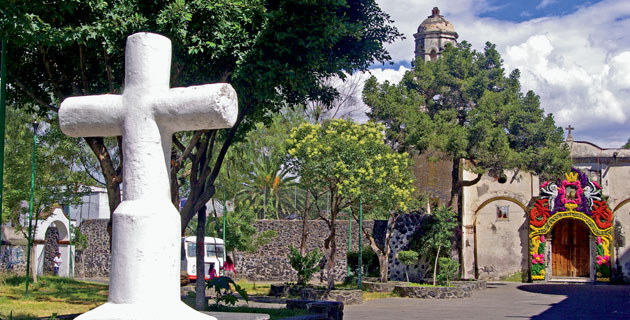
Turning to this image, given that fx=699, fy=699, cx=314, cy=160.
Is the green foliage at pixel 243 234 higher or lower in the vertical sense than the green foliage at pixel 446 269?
higher

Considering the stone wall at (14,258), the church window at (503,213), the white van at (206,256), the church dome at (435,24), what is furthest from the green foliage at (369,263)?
the church dome at (435,24)

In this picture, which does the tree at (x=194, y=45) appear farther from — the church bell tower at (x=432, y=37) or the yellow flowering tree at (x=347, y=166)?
the church bell tower at (x=432, y=37)

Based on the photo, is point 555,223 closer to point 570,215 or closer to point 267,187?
point 570,215

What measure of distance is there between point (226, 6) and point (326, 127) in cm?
1134

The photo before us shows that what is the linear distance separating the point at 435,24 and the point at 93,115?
4317 centimetres

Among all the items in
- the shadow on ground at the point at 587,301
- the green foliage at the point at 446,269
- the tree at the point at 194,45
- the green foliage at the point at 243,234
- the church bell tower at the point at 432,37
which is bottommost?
the shadow on ground at the point at 587,301

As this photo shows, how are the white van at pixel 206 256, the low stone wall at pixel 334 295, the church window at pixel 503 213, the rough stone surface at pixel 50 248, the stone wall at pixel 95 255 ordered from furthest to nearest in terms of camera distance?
1. the stone wall at pixel 95 255
2. the rough stone surface at pixel 50 248
3. the church window at pixel 503 213
4. the white van at pixel 206 256
5. the low stone wall at pixel 334 295

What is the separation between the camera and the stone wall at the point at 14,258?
3091cm

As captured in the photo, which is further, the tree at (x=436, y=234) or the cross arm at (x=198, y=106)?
the tree at (x=436, y=234)

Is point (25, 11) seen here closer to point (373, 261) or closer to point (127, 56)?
point (127, 56)

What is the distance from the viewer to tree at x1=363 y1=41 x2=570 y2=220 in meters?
26.0

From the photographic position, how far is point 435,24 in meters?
45.2

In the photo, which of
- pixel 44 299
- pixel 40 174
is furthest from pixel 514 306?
pixel 40 174

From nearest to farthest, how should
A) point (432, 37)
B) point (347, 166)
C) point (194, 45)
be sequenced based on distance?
1. point (194, 45)
2. point (347, 166)
3. point (432, 37)
